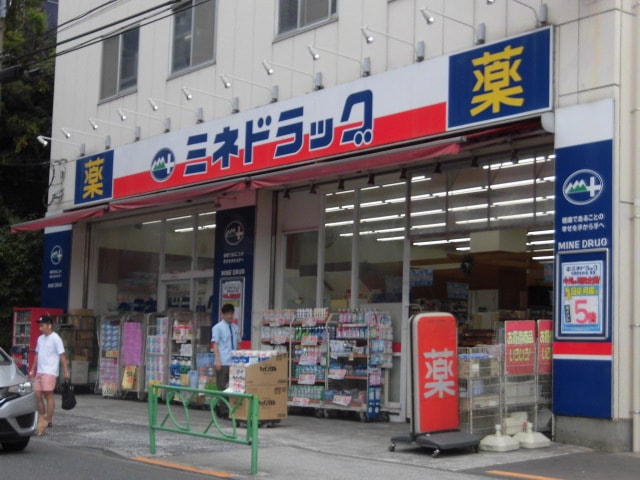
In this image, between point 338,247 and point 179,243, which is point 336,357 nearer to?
point 338,247

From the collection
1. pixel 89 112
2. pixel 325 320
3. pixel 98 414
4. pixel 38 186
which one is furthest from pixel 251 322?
pixel 38 186

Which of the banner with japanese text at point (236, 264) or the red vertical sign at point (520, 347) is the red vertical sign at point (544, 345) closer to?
the red vertical sign at point (520, 347)

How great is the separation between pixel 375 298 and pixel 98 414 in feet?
16.9

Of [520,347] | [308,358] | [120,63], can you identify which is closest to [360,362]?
[308,358]

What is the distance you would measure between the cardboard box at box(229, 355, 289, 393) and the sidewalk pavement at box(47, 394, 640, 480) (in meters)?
0.61

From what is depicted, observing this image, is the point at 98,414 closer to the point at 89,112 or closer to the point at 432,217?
the point at 432,217

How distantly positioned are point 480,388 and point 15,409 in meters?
5.60

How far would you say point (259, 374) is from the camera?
13312 mm

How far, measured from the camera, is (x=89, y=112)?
829 inches

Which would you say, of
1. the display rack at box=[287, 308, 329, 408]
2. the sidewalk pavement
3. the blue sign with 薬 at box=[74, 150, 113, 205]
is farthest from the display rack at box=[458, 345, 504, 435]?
the blue sign with 薬 at box=[74, 150, 113, 205]

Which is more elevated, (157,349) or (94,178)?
(94,178)

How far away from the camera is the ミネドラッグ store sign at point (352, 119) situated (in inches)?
477

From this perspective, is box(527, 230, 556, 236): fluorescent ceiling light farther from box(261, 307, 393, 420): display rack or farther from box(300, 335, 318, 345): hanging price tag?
box(300, 335, 318, 345): hanging price tag

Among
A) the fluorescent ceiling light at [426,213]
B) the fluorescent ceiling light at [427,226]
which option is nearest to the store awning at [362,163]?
the fluorescent ceiling light at [426,213]
